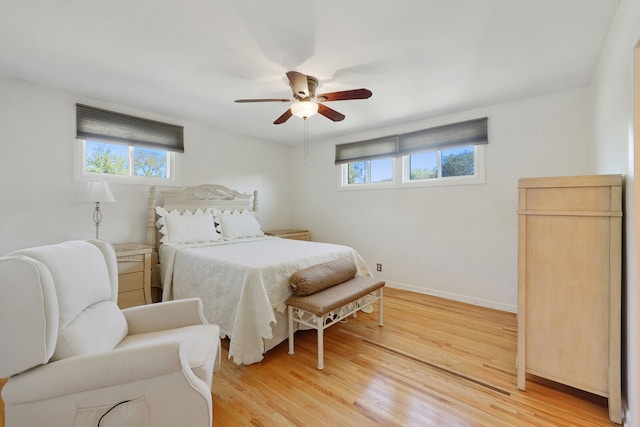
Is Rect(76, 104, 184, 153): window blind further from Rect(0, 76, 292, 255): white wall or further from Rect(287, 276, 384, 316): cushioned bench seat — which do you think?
Rect(287, 276, 384, 316): cushioned bench seat

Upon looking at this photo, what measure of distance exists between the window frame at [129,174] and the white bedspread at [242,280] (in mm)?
1011

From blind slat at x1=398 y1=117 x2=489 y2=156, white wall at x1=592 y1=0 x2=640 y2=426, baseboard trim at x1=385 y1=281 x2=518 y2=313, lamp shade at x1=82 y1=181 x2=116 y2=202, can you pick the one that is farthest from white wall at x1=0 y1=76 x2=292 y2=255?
white wall at x1=592 y1=0 x2=640 y2=426

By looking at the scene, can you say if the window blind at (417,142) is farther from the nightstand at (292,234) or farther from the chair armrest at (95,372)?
the chair armrest at (95,372)

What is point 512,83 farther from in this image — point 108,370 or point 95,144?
point 95,144

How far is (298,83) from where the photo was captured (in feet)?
6.85

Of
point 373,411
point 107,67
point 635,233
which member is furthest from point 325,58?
point 373,411

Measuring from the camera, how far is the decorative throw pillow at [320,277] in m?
2.26

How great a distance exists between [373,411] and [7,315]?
5.85 feet

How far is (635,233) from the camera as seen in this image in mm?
1363

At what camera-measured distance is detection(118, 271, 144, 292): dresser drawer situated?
9.35 feet

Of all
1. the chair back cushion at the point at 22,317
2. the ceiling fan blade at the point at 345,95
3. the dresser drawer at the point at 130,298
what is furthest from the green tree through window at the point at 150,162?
the chair back cushion at the point at 22,317

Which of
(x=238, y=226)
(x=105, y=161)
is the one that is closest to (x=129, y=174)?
(x=105, y=161)

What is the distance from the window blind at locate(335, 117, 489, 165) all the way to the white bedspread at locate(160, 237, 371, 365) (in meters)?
1.77

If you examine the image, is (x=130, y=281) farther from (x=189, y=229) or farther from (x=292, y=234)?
(x=292, y=234)
